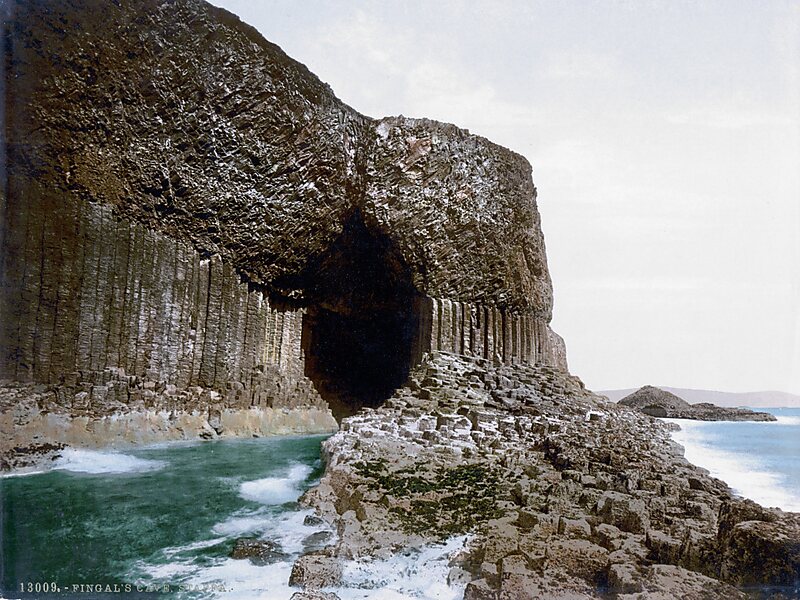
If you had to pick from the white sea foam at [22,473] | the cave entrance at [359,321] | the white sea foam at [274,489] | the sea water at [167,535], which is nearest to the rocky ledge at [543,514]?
the sea water at [167,535]

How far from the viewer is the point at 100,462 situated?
11.6 m

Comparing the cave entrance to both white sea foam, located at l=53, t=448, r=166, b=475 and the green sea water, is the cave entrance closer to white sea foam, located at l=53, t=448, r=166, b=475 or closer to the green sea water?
white sea foam, located at l=53, t=448, r=166, b=475

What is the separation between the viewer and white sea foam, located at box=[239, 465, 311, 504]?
795 cm

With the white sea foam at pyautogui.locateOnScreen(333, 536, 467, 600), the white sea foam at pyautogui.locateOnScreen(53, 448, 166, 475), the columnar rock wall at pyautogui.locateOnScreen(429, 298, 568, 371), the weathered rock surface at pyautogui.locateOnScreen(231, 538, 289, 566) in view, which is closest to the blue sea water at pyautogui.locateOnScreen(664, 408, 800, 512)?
the white sea foam at pyautogui.locateOnScreen(333, 536, 467, 600)

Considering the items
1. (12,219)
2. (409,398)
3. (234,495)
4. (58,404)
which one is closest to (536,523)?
(234,495)

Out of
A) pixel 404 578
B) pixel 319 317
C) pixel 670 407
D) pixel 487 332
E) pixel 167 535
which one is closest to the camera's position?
→ pixel 404 578

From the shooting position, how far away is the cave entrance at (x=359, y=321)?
1980cm

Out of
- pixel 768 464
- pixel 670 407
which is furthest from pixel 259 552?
pixel 670 407

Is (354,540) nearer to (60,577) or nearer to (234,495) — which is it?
(60,577)

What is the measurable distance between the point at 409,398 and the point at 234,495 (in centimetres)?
746

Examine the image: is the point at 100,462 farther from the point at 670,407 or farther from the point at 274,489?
the point at 670,407

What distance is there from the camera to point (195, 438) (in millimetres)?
15664

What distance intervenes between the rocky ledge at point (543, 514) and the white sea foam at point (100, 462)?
11.7 ft

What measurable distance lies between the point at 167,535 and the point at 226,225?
38.7 ft
